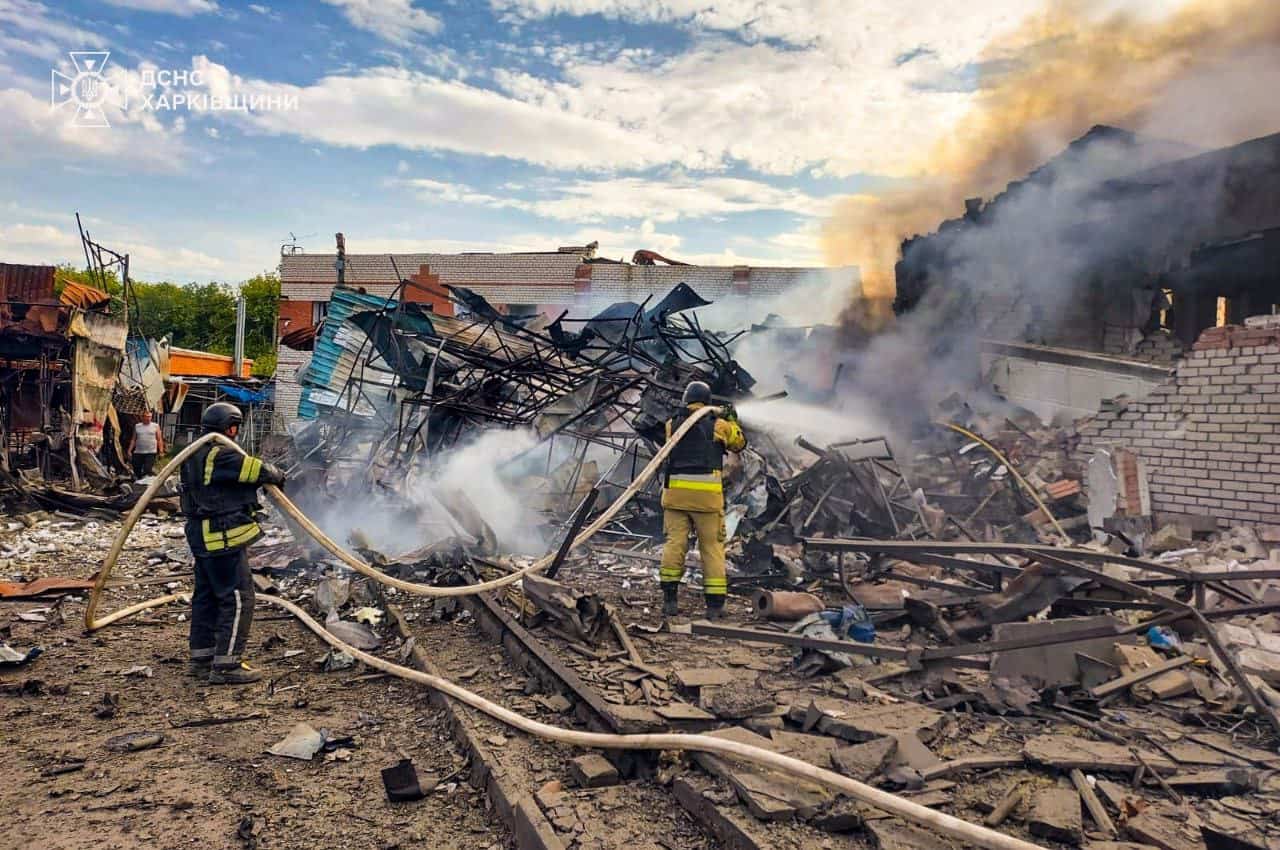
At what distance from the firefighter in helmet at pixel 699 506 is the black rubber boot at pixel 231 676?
3.03 m

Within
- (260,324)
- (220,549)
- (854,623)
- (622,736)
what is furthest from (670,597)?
(260,324)

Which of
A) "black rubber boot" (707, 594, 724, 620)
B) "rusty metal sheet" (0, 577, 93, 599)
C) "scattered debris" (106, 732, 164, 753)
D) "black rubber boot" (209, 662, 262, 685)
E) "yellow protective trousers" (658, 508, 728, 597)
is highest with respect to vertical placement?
"yellow protective trousers" (658, 508, 728, 597)

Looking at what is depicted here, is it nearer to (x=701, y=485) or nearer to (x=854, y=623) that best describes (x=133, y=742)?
(x=701, y=485)

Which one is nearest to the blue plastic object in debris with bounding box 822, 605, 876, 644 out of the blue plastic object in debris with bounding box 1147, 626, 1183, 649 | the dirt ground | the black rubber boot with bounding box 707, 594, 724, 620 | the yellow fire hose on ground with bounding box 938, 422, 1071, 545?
the black rubber boot with bounding box 707, 594, 724, 620

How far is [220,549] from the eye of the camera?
527 centimetres

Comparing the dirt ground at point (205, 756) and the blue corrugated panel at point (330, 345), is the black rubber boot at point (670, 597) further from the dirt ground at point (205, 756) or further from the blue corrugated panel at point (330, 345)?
the blue corrugated panel at point (330, 345)

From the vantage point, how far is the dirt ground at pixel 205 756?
3.33 metres

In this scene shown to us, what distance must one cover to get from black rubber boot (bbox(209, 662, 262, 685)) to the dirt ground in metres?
0.07

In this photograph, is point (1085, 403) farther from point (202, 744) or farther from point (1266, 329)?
point (202, 744)

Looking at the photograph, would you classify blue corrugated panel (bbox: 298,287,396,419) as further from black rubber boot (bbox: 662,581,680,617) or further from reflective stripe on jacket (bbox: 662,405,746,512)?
black rubber boot (bbox: 662,581,680,617)

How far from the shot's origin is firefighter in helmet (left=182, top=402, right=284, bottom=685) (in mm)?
5266

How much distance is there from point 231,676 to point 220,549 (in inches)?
33.4

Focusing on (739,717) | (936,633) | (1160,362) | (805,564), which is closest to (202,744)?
(739,717)

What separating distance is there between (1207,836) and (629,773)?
225 centimetres
